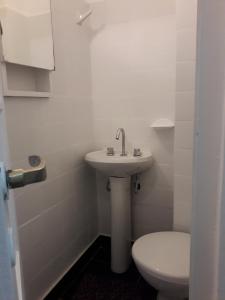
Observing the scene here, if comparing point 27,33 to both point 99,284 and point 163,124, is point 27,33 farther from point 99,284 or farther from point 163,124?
point 99,284

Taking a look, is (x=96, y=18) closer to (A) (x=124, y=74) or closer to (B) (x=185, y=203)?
(A) (x=124, y=74)

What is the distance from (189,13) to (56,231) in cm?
154

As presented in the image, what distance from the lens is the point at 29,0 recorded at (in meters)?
1.30

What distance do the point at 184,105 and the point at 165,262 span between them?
0.87m

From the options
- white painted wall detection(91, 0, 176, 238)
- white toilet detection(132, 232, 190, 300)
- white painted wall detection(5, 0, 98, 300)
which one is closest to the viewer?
white toilet detection(132, 232, 190, 300)

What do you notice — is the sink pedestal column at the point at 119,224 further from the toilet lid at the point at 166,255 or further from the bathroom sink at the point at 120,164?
the toilet lid at the point at 166,255

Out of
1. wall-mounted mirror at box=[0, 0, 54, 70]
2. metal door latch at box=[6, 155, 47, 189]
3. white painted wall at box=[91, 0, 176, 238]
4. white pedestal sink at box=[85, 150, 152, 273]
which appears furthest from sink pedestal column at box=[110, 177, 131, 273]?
metal door latch at box=[6, 155, 47, 189]

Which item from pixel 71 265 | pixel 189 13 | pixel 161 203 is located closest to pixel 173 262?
pixel 161 203

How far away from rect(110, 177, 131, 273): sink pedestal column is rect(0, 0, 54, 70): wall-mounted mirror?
937mm

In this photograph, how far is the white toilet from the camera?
111 centimetres

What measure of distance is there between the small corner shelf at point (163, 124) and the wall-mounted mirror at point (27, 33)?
0.84 metres

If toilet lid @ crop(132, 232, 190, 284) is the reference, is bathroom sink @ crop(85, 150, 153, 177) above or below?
above

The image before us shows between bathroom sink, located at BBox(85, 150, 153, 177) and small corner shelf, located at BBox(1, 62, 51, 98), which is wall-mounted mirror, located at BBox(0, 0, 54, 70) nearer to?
small corner shelf, located at BBox(1, 62, 51, 98)

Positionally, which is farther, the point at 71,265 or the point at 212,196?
the point at 71,265
